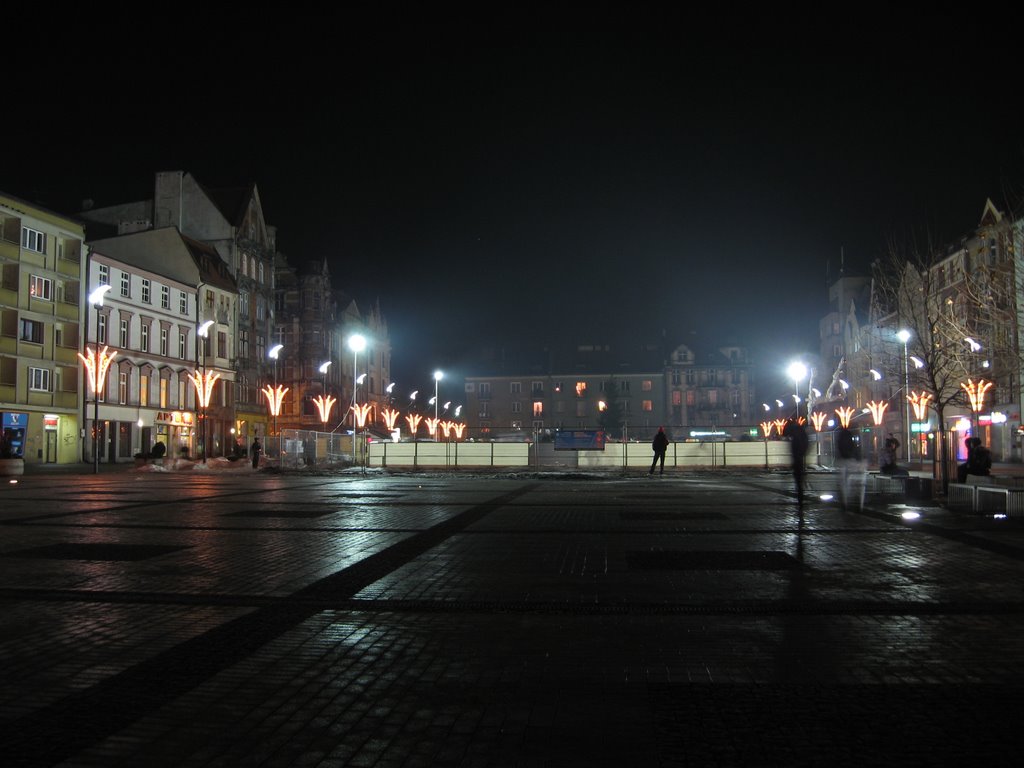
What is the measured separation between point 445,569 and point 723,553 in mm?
3819

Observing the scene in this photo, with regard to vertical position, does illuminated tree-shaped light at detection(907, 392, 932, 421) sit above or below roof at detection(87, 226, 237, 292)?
below

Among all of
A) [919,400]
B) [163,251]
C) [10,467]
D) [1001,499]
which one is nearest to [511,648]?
[1001,499]

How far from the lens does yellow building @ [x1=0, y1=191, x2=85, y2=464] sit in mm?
49312

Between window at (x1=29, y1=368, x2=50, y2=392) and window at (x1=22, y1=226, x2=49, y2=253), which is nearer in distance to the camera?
window at (x1=22, y1=226, x2=49, y2=253)

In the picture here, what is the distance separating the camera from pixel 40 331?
52.0 metres

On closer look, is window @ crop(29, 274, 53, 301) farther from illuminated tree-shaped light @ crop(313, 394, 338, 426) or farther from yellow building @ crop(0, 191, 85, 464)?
illuminated tree-shaped light @ crop(313, 394, 338, 426)

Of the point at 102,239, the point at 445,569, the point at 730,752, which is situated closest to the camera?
the point at 730,752

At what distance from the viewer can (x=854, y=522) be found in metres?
16.9

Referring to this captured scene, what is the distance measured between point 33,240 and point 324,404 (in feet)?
107

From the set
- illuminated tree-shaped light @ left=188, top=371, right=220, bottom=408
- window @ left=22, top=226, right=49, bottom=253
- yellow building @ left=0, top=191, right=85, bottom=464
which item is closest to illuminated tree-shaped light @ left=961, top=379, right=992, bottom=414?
illuminated tree-shaped light @ left=188, top=371, right=220, bottom=408

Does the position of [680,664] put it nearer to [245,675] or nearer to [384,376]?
[245,675]

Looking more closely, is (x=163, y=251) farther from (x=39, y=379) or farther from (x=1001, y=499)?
(x=1001, y=499)

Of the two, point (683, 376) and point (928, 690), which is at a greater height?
point (683, 376)

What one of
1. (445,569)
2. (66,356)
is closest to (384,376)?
(66,356)
